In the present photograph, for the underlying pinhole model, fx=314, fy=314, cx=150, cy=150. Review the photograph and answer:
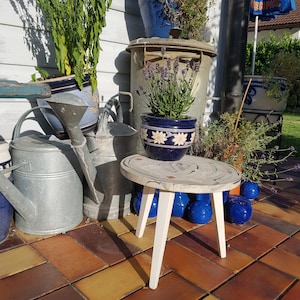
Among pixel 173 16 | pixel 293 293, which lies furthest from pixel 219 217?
pixel 173 16

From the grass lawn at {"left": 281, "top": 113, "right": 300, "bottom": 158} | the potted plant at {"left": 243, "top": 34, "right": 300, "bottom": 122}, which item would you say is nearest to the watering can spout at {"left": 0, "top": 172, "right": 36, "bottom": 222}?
the potted plant at {"left": 243, "top": 34, "right": 300, "bottom": 122}

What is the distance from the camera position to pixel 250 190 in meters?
2.51

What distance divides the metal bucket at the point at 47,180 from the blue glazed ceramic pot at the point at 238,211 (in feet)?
3.34

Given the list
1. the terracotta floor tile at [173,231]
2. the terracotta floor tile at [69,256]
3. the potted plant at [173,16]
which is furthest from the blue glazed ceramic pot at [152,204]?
the potted plant at [173,16]

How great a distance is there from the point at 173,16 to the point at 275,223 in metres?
1.63

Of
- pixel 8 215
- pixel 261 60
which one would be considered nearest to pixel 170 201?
pixel 8 215

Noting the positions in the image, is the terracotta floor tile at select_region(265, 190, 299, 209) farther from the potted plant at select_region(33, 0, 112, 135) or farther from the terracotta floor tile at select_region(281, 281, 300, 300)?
A: the potted plant at select_region(33, 0, 112, 135)

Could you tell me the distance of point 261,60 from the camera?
9.56m

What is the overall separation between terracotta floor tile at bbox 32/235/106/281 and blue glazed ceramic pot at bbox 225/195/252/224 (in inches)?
37.0

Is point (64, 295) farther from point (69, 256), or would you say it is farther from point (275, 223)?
point (275, 223)

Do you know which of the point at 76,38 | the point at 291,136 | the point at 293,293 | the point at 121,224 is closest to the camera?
the point at 293,293

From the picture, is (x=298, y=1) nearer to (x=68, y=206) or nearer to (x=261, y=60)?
(x=261, y=60)

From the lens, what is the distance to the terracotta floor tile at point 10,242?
1698 mm

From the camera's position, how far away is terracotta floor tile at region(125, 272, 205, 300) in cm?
135
